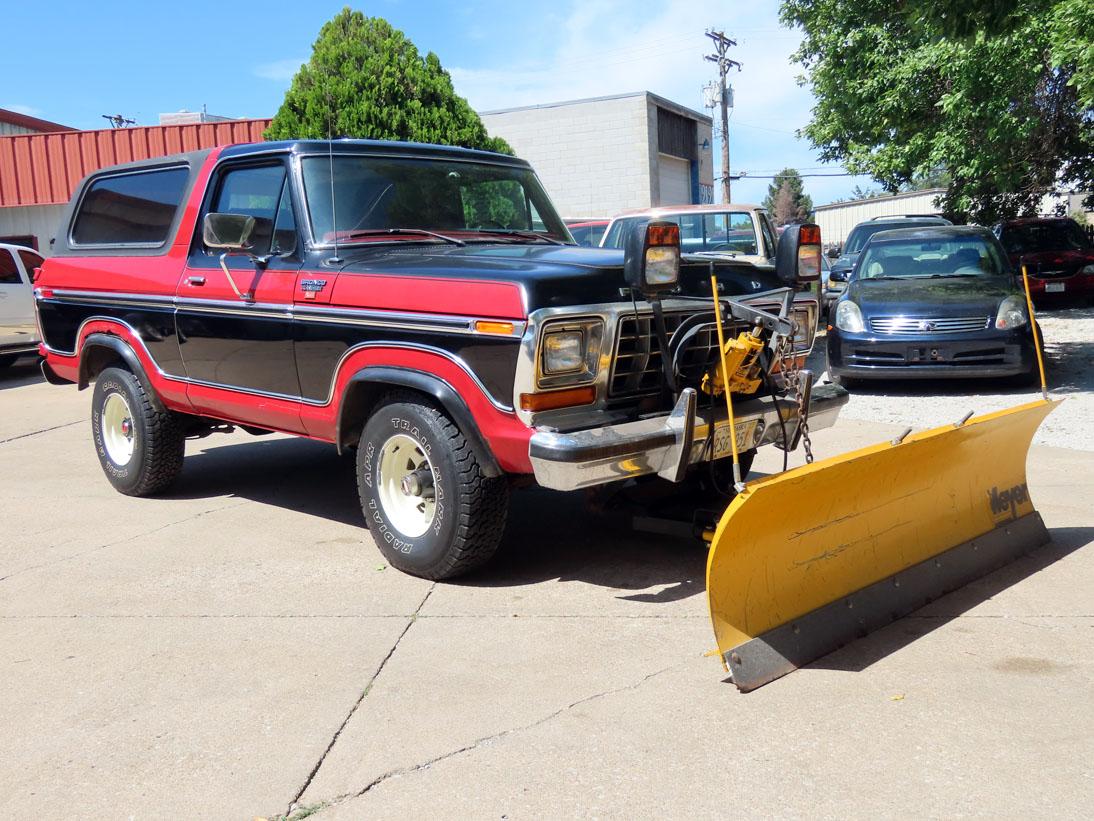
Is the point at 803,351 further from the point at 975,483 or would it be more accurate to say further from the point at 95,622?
the point at 95,622

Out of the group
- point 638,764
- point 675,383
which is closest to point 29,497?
point 675,383

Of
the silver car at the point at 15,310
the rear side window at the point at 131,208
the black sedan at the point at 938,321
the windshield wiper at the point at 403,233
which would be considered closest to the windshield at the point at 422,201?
the windshield wiper at the point at 403,233

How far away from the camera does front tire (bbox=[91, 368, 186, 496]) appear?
6.69m

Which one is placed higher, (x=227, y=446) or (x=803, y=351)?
(x=803, y=351)

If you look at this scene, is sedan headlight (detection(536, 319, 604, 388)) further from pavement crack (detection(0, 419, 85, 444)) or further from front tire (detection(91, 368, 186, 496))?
pavement crack (detection(0, 419, 85, 444))

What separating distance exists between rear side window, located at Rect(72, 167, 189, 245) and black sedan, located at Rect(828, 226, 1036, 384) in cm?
688

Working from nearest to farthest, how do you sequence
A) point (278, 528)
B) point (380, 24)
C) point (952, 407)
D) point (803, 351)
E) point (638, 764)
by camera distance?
point (638, 764)
point (803, 351)
point (278, 528)
point (952, 407)
point (380, 24)

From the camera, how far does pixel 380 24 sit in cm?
1514

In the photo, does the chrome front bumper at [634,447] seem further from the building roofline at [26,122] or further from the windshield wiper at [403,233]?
the building roofline at [26,122]

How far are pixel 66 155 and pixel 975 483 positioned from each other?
74.8 feet

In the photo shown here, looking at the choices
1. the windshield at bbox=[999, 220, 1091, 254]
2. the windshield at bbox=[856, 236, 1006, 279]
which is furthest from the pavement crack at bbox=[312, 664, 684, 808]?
the windshield at bbox=[999, 220, 1091, 254]

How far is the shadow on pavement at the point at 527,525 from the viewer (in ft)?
17.0

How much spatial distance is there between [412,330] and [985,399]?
7156mm

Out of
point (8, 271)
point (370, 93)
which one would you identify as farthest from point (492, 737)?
point (8, 271)
